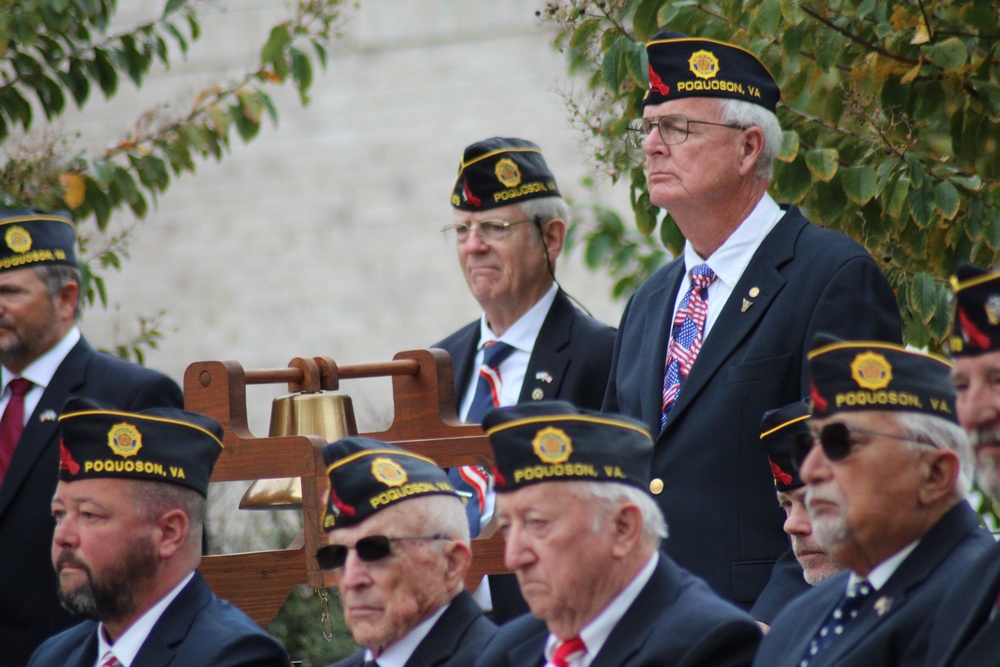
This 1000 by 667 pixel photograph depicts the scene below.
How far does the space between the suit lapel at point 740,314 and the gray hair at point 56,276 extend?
8.00ft

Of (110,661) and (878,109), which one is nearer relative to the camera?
(110,661)

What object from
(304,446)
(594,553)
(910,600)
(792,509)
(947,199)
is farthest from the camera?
(947,199)

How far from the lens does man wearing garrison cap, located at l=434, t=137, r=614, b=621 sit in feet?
18.9

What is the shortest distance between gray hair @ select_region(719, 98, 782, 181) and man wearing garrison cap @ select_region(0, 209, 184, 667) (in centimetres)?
209

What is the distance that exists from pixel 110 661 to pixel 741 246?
2100 mm

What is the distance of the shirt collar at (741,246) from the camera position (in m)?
4.91

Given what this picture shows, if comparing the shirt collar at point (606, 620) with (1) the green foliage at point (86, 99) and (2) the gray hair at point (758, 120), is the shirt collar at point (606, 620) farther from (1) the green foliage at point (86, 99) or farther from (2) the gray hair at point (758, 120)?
(1) the green foliage at point (86, 99)

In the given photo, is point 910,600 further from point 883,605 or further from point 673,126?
point 673,126

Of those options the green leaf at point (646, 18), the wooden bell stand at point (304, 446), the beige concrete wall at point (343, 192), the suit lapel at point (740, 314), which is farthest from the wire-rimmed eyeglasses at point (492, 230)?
the beige concrete wall at point (343, 192)

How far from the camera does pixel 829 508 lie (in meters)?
3.68

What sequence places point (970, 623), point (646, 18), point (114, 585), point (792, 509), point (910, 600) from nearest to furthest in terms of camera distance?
point (970, 623) → point (910, 600) → point (792, 509) → point (114, 585) → point (646, 18)

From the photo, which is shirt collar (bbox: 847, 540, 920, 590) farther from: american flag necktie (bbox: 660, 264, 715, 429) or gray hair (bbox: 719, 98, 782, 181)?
gray hair (bbox: 719, 98, 782, 181)

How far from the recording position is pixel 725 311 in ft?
15.8

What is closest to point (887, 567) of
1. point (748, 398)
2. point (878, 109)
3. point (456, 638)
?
point (748, 398)
